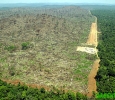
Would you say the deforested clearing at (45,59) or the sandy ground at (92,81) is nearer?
the sandy ground at (92,81)

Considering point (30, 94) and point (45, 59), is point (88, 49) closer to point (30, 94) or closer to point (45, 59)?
A: point (45, 59)

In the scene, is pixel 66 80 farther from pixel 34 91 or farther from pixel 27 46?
pixel 27 46

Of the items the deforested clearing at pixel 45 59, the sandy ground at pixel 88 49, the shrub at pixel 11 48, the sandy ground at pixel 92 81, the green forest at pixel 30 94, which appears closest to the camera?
the green forest at pixel 30 94

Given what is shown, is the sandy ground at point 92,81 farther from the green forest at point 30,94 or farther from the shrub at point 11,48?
the shrub at point 11,48

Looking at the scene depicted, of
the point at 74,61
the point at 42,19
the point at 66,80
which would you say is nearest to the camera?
the point at 66,80

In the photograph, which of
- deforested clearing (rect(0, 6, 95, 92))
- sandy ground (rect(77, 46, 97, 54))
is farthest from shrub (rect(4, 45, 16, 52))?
sandy ground (rect(77, 46, 97, 54))

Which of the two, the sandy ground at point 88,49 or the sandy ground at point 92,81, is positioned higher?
the sandy ground at point 88,49

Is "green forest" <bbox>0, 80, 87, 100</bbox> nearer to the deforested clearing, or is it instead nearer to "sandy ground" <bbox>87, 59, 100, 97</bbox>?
"sandy ground" <bbox>87, 59, 100, 97</bbox>

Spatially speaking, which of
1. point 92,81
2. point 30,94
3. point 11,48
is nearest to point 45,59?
point 11,48

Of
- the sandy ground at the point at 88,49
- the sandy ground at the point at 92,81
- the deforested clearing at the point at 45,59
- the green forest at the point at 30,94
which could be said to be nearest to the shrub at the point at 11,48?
the deforested clearing at the point at 45,59

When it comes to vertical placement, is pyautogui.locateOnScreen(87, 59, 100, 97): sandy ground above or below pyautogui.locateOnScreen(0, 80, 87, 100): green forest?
below

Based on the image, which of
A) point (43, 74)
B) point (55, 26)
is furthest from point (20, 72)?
point (55, 26)
